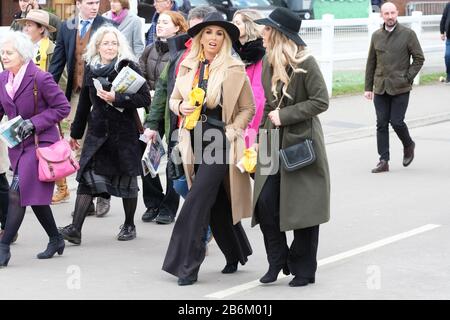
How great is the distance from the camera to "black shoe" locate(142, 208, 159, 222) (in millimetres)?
10227

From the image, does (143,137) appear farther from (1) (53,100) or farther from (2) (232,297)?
(2) (232,297)

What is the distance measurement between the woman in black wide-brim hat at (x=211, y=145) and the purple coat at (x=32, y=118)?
1007 mm

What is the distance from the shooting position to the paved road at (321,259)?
24.8 ft

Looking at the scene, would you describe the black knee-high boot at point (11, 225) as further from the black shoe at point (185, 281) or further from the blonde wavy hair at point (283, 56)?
the blonde wavy hair at point (283, 56)

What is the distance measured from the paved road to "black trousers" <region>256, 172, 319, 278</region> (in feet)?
0.49

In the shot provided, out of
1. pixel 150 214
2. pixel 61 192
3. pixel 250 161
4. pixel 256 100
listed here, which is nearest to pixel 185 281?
pixel 250 161

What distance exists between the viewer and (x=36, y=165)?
841cm

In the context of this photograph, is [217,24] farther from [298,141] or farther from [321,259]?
[321,259]

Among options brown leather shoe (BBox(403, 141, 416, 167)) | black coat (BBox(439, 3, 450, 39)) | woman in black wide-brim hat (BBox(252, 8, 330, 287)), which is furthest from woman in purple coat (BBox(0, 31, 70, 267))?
black coat (BBox(439, 3, 450, 39))

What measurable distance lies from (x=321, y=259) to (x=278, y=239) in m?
1.06

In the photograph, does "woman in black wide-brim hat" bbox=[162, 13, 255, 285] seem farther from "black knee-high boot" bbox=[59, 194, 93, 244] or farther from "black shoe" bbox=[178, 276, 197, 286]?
"black knee-high boot" bbox=[59, 194, 93, 244]

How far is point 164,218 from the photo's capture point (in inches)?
397

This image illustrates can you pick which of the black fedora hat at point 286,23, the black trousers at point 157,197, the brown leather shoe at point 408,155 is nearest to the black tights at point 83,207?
the black trousers at point 157,197

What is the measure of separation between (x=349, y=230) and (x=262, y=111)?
6.33ft
